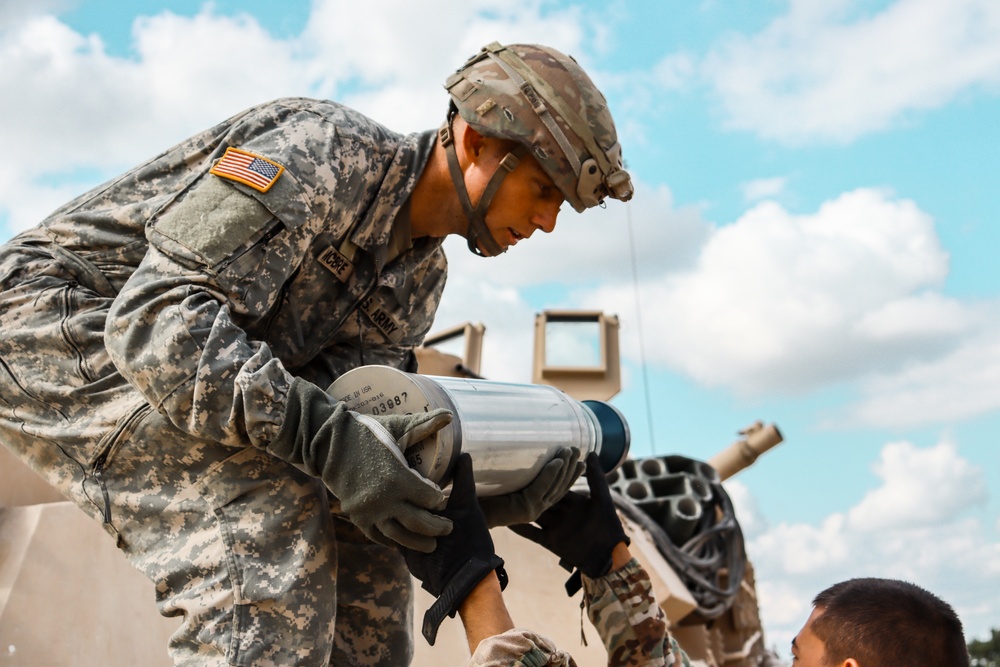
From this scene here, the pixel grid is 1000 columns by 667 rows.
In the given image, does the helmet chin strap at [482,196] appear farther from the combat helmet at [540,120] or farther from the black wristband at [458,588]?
the black wristband at [458,588]

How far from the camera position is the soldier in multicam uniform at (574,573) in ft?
8.02

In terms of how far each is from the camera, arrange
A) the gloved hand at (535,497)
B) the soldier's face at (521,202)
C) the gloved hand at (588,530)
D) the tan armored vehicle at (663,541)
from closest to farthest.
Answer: the gloved hand at (535,497), the soldier's face at (521,202), the gloved hand at (588,530), the tan armored vehicle at (663,541)

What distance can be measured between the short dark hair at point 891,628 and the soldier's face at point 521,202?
46.5 inches

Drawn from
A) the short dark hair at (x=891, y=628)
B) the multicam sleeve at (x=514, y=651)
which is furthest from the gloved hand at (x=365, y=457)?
the short dark hair at (x=891, y=628)

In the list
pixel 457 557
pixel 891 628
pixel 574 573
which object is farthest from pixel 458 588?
pixel 574 573

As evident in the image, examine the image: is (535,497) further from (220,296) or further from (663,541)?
(663,541)

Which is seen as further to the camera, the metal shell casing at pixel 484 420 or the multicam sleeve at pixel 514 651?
the metal shell casing at pixel 484 420

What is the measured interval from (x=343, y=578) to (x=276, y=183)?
3.47 ft

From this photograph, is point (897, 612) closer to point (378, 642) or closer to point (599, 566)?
point (599, 566)

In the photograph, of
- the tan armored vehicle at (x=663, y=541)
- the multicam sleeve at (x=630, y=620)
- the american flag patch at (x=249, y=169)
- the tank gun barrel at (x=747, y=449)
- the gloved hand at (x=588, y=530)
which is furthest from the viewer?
the tank gun barrel at (x=747, y=449)

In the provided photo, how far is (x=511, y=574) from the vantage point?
4434mm

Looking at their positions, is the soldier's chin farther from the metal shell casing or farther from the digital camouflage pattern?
the digital camouflage pattern

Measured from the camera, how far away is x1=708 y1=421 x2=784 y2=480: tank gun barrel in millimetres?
9508

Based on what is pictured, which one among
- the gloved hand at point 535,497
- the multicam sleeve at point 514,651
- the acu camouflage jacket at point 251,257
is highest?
the acu camouflage jacket at point 251,257
